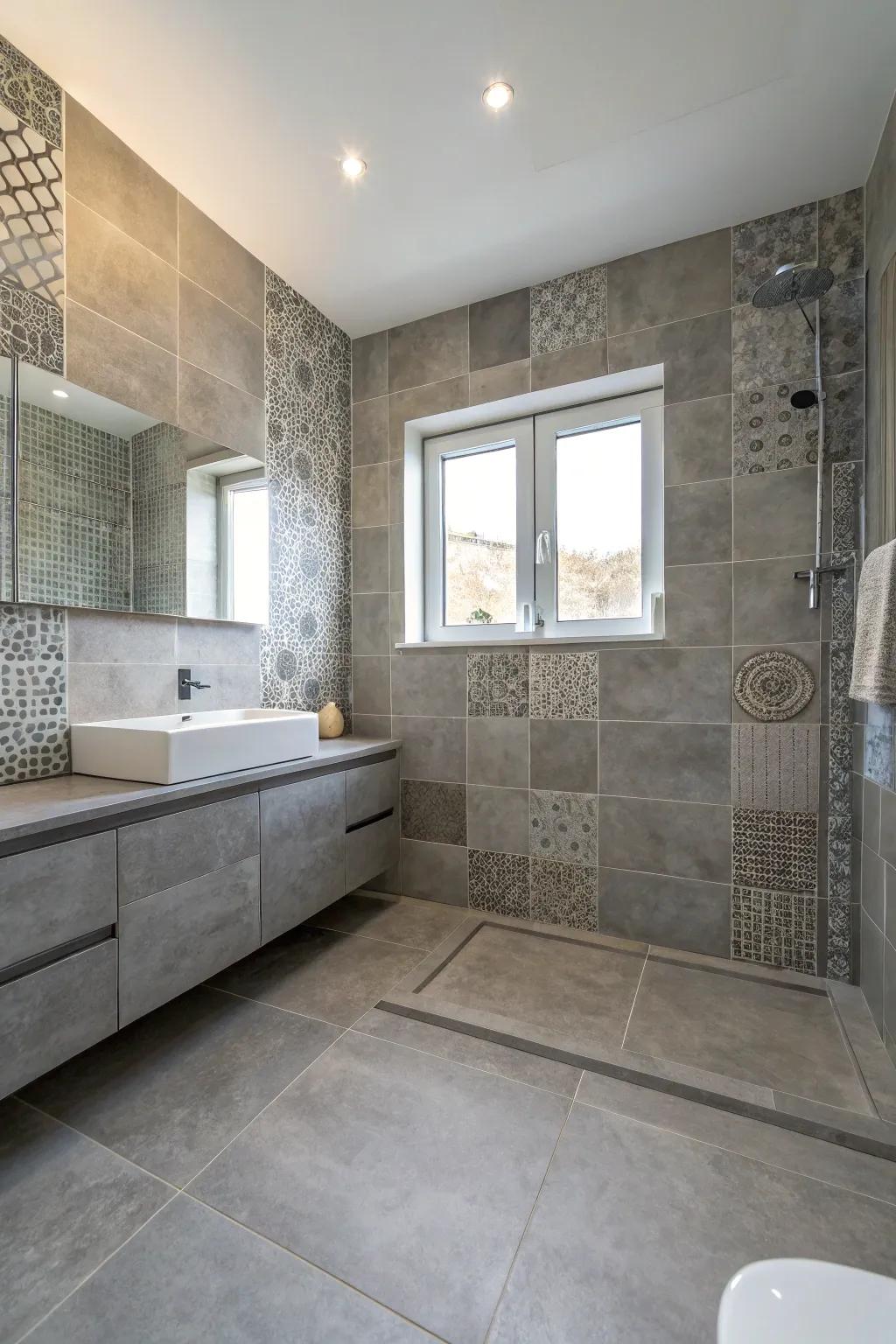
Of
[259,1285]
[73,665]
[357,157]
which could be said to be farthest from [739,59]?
[259,1285]

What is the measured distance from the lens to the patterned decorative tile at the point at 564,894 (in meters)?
2.38

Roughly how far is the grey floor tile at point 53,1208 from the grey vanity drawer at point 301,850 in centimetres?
66

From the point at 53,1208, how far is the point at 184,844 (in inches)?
28.5

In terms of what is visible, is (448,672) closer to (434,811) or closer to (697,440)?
(434,811)

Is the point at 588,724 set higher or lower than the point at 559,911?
higher

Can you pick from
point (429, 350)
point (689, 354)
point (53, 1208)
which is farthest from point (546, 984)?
point (429, 350)

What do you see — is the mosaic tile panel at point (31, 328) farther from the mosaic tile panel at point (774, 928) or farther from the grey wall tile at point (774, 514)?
the mosaic tile panel at point (774, 928)

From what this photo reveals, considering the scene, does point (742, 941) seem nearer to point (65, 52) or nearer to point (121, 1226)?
point (121, 1226)

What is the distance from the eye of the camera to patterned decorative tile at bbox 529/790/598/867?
93.5 inches

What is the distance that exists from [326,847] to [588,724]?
1109mm

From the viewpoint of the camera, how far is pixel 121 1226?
3.65ft

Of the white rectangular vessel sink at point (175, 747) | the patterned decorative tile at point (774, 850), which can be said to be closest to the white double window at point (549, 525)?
the patterned decorative tile at point (774, 850)

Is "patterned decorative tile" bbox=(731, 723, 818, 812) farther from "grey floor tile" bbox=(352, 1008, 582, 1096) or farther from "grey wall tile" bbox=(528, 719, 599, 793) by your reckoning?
"grey floor tile" bbox=(352, 1008, 582, 1096)

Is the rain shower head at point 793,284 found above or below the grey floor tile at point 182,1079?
above
